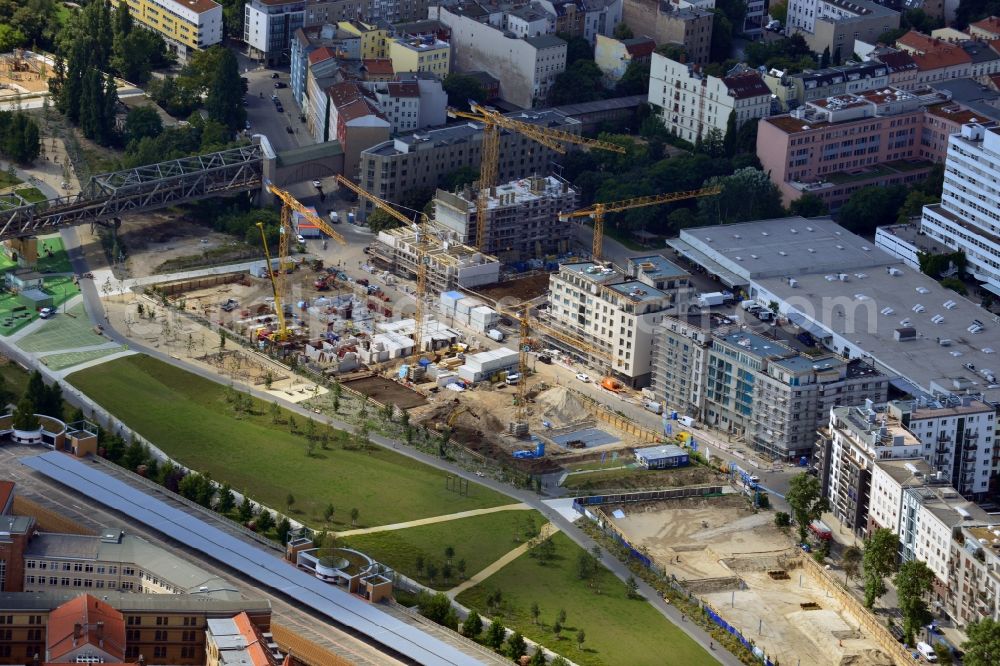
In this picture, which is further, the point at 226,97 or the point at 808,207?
the point at 226,97

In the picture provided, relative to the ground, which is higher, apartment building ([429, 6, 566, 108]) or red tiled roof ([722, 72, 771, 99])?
red tiled roof ([722, 72, 771, 99])

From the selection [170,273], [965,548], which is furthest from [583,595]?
[170,273]

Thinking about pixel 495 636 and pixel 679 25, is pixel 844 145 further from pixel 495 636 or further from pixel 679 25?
pixel 495 636

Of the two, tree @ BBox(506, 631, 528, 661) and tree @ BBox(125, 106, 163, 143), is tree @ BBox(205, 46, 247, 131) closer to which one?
tree @ BBox(125, 106, 163, 143)

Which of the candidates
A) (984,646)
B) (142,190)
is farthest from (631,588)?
(142,190)

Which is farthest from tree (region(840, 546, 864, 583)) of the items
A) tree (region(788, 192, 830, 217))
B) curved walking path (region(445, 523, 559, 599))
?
tree (region(788, 192, 830, 217))
